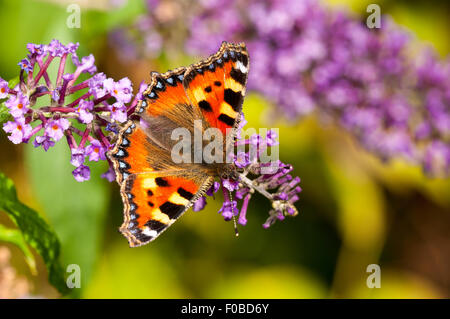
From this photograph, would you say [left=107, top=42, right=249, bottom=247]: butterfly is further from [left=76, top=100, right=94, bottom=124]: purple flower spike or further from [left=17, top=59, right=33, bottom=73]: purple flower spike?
Answer: [left=17, top=59, right=33, bottom=73]: purple flower spike

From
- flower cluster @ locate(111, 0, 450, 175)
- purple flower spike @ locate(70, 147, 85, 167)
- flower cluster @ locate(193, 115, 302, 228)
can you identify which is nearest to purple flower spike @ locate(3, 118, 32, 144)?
purple flower spike @ locate(70, 147, 85, 167)

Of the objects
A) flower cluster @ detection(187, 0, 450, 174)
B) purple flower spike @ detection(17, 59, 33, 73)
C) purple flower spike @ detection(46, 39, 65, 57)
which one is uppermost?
flower cluster @ detection(187, 0, 450, 174)

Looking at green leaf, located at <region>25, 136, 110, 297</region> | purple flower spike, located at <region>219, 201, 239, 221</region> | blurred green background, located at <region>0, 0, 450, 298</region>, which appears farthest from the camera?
blurred green background, located at <region>0, 0, 450, 298</region>

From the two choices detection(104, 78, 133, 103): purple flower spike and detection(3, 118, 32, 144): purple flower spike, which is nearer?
detection(3, 118, 32, 144): purple flower spike

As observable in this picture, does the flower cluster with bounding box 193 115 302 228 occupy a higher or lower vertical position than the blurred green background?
lower

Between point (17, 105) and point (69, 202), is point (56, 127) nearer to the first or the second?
point (17, 105)
